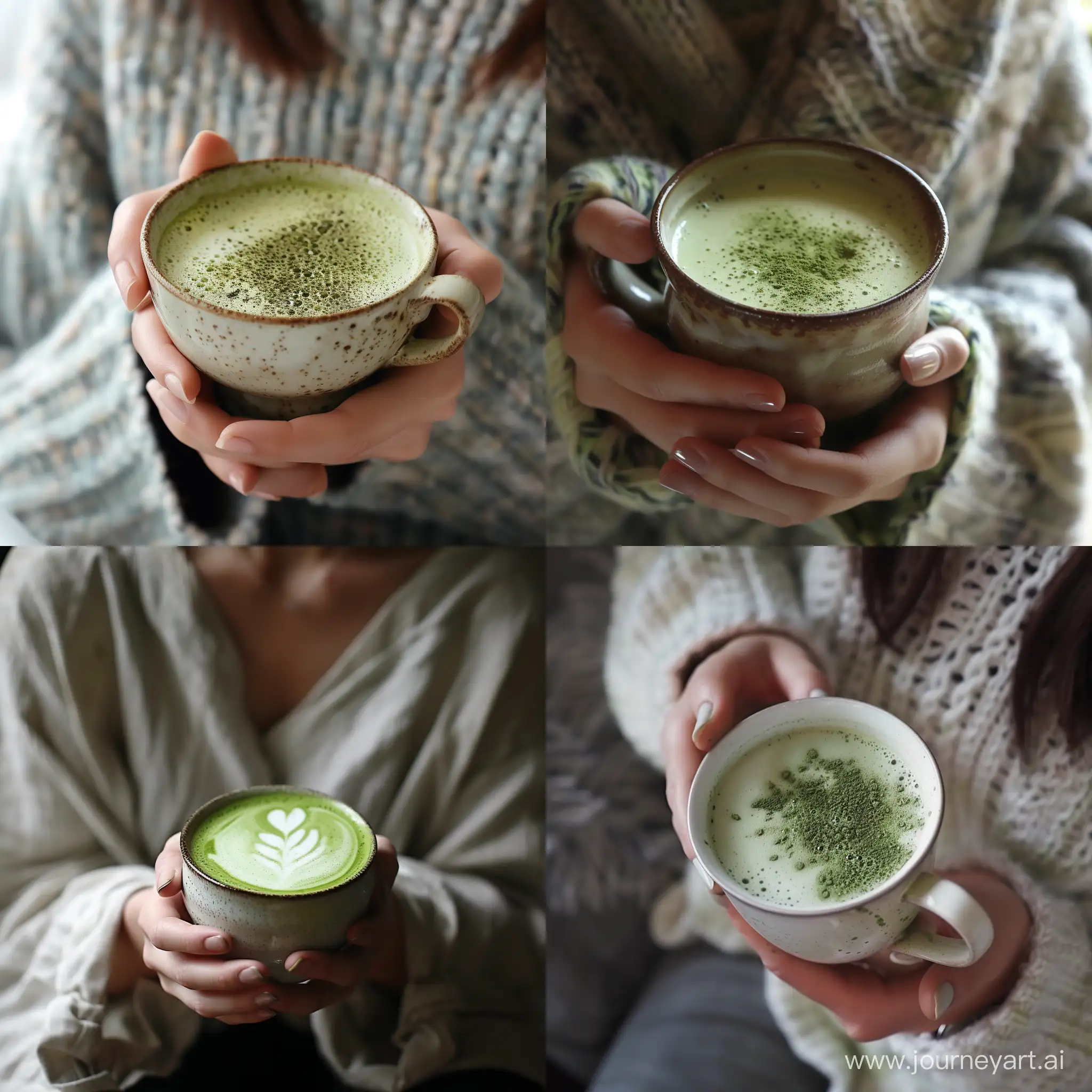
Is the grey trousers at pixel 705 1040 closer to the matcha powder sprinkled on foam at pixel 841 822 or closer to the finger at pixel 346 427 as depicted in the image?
the matcha powder sprinkled on foam at pixel 841 822

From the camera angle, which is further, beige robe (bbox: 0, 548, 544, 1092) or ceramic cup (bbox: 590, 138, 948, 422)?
beige robe (bbox: 0, 548, 544, 1092)

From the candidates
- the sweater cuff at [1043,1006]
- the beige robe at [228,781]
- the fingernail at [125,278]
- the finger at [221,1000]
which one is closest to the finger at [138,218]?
the fingernail at [125,278]

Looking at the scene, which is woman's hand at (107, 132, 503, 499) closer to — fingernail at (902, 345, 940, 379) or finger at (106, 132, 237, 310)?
finger at (106, 132, 237, 310)

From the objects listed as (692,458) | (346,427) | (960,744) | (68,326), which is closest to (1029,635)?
(960,744)

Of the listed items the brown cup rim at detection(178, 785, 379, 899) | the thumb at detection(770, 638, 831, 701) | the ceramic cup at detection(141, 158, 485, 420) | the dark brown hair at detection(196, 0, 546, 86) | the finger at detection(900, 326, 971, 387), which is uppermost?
the dark brown hair at detection(196, 0, 546, 86)

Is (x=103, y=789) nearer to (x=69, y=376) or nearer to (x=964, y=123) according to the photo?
(x=69, y=376)

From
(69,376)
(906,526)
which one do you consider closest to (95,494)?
(69,376)

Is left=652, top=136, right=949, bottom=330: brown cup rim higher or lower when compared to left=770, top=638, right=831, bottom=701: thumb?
higher

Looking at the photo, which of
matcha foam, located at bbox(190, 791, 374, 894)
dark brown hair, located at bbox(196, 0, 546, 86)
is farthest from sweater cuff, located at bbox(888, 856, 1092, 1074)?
dark brown hair, located at bbox(196, 0, 546, 86)
